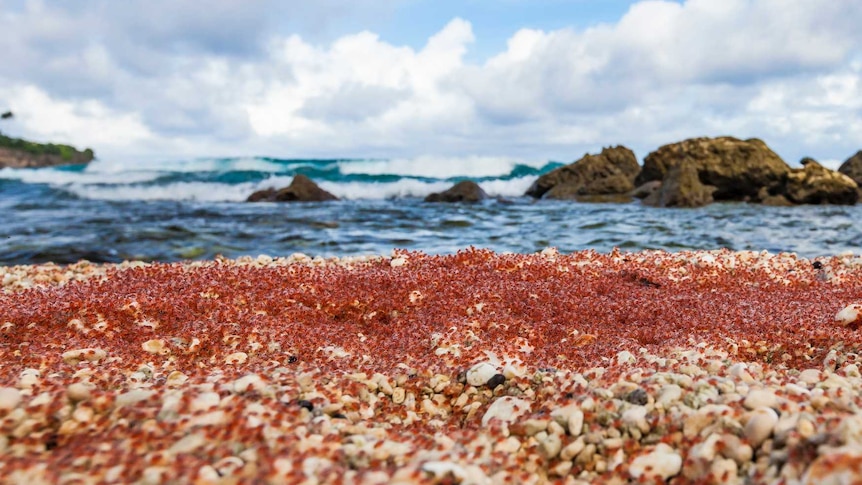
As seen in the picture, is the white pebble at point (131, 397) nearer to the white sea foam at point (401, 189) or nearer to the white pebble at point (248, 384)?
the white pebble at point (248, 384)

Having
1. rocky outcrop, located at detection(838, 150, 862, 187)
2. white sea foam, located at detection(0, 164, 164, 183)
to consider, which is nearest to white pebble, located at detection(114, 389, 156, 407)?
rocky outcrop, located at detection(838, 150, 862, 187)

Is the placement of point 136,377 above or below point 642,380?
below

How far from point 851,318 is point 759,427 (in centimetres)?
408

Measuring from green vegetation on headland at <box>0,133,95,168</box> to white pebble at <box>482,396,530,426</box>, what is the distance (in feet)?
311

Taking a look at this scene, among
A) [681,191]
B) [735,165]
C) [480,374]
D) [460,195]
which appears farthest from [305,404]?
[735,165]

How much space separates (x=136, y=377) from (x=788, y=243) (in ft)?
59.4

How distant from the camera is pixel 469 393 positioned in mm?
4922

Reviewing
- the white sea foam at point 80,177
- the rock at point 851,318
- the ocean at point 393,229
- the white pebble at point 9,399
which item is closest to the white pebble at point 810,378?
the rock at point 851,318

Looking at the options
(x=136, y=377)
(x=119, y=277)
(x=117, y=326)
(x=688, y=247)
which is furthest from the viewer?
(x=688, y=247)

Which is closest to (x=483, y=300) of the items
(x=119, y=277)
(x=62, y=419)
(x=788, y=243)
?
(x=62, y=419)

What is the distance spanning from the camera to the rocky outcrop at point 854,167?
38528mm

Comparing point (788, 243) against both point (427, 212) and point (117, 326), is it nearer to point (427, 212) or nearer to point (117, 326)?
point (427, 212)

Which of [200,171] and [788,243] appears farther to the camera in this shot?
[200,171]

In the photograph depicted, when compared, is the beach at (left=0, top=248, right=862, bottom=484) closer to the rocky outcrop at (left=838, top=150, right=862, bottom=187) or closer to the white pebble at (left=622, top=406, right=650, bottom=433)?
the white pebble at (left=622, top=406, right=650, bottom=433)
